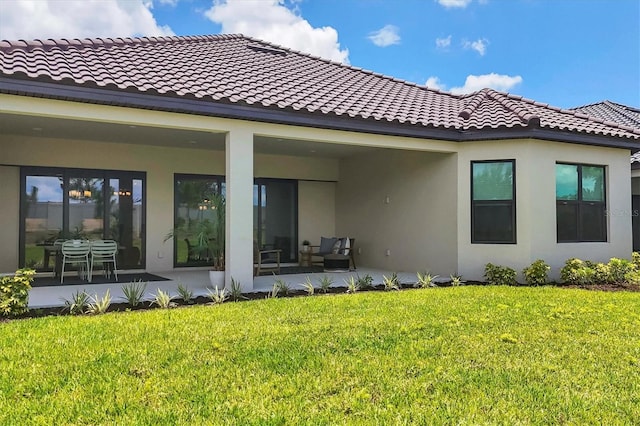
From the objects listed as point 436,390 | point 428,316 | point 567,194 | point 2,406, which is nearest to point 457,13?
point 567,194

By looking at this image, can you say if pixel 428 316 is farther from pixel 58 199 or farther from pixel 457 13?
pixel 457 13

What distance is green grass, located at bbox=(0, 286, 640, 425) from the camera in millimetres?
3578

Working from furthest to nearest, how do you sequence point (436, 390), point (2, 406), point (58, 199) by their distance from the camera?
1. point (58, 199)
2. point (436, 390)
3. point (2, 406)

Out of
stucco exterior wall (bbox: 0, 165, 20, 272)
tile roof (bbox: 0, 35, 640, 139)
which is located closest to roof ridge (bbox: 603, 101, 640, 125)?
tile roof (bbox: 0, 35, 640, 139)

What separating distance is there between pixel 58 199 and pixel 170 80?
16.7 ft

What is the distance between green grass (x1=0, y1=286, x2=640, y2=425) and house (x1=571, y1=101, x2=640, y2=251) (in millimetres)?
9759

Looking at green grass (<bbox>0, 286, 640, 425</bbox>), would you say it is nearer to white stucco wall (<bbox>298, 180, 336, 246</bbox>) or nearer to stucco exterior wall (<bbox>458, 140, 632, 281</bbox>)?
stucco exterior wall (<bbox>458, 140, 632, 281</bbox>)

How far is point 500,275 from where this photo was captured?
34.3 ft

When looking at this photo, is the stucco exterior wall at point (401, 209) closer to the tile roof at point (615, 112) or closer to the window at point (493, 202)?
the window at point (493, 202)

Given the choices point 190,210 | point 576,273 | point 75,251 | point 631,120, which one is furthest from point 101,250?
point 631,120

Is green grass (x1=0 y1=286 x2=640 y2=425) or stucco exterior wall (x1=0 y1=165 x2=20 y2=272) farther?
stucco exterior wall (x1=0 y1=165 x2=20 y2=272)

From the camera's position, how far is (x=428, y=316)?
22.3 ft

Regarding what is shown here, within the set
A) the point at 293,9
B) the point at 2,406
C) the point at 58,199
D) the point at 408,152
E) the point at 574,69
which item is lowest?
the point at 2,406

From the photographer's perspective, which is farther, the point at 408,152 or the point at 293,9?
the point at 293,9
